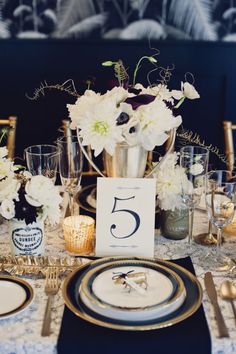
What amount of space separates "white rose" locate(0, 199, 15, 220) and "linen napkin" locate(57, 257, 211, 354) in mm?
349

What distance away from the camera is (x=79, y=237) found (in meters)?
1.54

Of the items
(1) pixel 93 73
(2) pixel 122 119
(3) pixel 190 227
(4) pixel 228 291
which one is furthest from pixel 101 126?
(1) pixel 93 73

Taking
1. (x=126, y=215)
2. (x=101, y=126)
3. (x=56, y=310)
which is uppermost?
(x=101, y=126)

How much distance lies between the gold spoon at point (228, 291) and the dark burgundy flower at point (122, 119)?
48 centimetres

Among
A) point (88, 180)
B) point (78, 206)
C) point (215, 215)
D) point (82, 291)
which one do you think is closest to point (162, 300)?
point (82, 291)

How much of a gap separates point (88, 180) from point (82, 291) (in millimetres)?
983

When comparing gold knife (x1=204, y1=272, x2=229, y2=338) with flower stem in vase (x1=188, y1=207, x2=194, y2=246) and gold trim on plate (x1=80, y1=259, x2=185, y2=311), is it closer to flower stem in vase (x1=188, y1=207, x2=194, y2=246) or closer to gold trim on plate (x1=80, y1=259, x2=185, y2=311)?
gold trim on plate (x1=80, y1=259, x2=185, y2=311)

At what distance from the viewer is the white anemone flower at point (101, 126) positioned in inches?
55.9

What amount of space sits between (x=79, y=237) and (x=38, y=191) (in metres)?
0.19

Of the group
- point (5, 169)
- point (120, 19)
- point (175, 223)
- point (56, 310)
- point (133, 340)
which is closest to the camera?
point (133, 340)

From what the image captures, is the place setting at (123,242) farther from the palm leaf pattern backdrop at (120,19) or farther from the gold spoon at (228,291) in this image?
the palm leaf pattern backdrop at (120,19)

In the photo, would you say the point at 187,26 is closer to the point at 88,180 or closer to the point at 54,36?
the point at 54,36

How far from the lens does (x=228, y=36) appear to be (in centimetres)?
344

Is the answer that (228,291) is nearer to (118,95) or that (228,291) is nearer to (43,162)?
(118,95)
